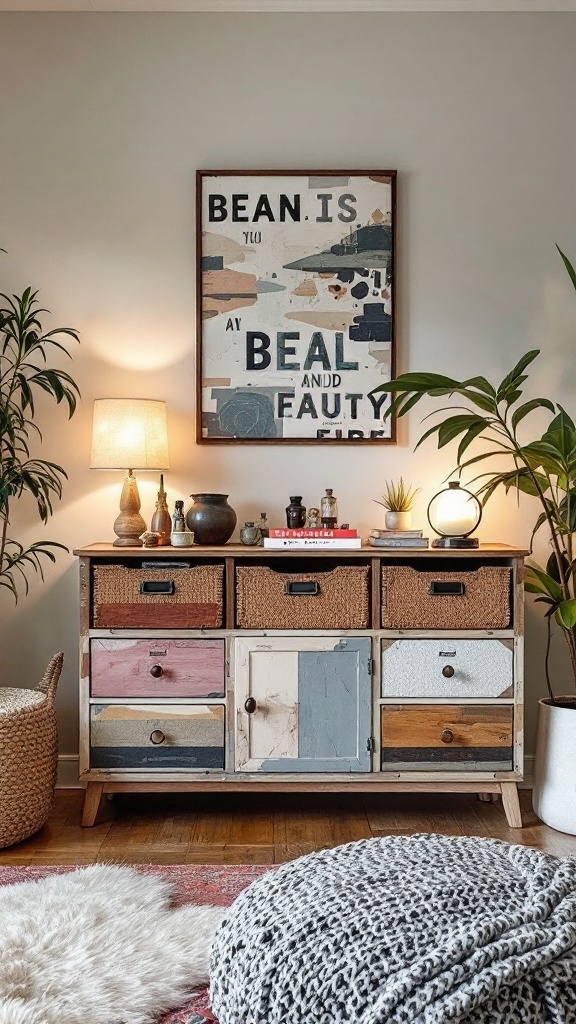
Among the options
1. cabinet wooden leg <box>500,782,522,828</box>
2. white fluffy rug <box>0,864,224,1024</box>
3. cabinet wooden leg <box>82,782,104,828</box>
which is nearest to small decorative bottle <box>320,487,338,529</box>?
cabinet wooden leg <box>500,782,522,828</box>

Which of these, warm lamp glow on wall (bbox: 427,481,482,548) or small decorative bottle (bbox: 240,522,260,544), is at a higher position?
warm lamp glow on wall (bbox: 427,481,482,548)

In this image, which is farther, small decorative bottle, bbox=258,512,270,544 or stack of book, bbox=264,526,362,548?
small decorative bottle, bbox=258,512,270,544

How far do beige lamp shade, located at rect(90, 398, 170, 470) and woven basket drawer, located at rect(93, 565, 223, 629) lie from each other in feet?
1.23

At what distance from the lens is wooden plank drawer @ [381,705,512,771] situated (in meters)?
2.69

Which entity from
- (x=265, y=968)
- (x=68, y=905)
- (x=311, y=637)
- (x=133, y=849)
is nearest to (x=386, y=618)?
(x=311, y=637)

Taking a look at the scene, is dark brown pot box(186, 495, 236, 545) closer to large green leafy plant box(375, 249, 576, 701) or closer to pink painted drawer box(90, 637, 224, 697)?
pink painted drawer box(90, 637, 224, 697)

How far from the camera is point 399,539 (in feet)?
9.10

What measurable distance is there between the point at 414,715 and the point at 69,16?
8.99 ft

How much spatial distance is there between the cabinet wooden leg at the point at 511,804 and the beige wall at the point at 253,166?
92 cm

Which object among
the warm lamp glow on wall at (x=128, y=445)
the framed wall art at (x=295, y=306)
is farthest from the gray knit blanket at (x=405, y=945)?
the framed wall art at (x=295, y=306)

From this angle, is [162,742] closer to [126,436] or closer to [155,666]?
[155,666]

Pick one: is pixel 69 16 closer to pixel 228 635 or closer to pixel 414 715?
pixel 228 635

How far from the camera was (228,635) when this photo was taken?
271 cm

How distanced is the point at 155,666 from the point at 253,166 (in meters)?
1.81
